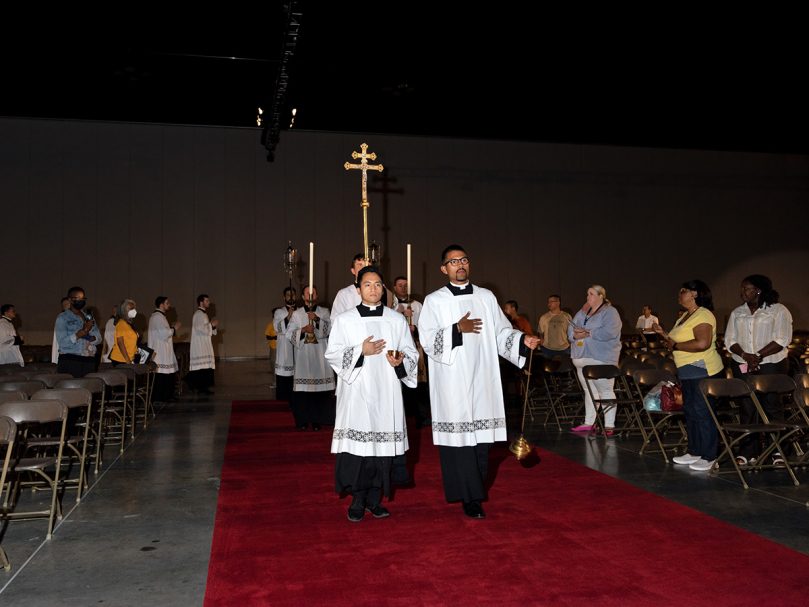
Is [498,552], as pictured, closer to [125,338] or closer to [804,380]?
[804,380]

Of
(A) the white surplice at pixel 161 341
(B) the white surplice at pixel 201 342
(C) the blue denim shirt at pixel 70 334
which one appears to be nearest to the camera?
(C) the blue denim shirt at pixel 70 334

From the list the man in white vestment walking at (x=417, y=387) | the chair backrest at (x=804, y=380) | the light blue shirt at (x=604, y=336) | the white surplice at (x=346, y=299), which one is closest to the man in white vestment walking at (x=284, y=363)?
the man in white vestment walking at (x=417, y=387)

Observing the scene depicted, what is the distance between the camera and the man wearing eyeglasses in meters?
4.61

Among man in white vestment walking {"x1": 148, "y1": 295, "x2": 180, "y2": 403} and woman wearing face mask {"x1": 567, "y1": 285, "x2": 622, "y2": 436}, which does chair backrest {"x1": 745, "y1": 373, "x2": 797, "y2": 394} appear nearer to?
woman wearing face mask {"x1": 567, "y1": 285, "x2": 622, "y2": 436}

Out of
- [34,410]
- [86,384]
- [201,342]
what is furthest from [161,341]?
[34,410]

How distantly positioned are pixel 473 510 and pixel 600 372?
11.0 ft

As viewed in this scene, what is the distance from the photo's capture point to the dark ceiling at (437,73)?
10805mm

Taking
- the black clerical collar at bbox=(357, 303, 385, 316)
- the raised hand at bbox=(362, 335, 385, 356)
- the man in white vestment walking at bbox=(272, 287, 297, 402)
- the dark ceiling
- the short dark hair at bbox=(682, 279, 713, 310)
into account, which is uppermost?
the dark ceiling

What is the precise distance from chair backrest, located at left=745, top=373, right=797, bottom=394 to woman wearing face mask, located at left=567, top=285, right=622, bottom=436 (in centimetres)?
191

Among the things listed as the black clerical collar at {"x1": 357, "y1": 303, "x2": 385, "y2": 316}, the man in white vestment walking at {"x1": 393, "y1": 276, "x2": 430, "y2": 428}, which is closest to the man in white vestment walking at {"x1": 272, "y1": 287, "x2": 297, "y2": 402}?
the man in white vestment walking at {"x1": 393, "y1": 276, "x2": 430, "y2": 428}

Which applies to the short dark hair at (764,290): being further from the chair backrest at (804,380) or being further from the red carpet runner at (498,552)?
the red carpet runner at (498,552)

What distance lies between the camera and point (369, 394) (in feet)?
15.4

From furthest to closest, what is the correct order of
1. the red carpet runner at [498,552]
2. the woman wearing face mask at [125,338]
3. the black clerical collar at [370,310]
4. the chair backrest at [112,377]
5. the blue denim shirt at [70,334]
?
the woman wearing face mask at [125,338] < the blue denim shirt at [70,334] < the chair backrest at [112,377] < the black clerical collar at [370,310] < the red carpet runner at [498,552]

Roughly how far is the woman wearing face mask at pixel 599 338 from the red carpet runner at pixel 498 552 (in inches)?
94.5
